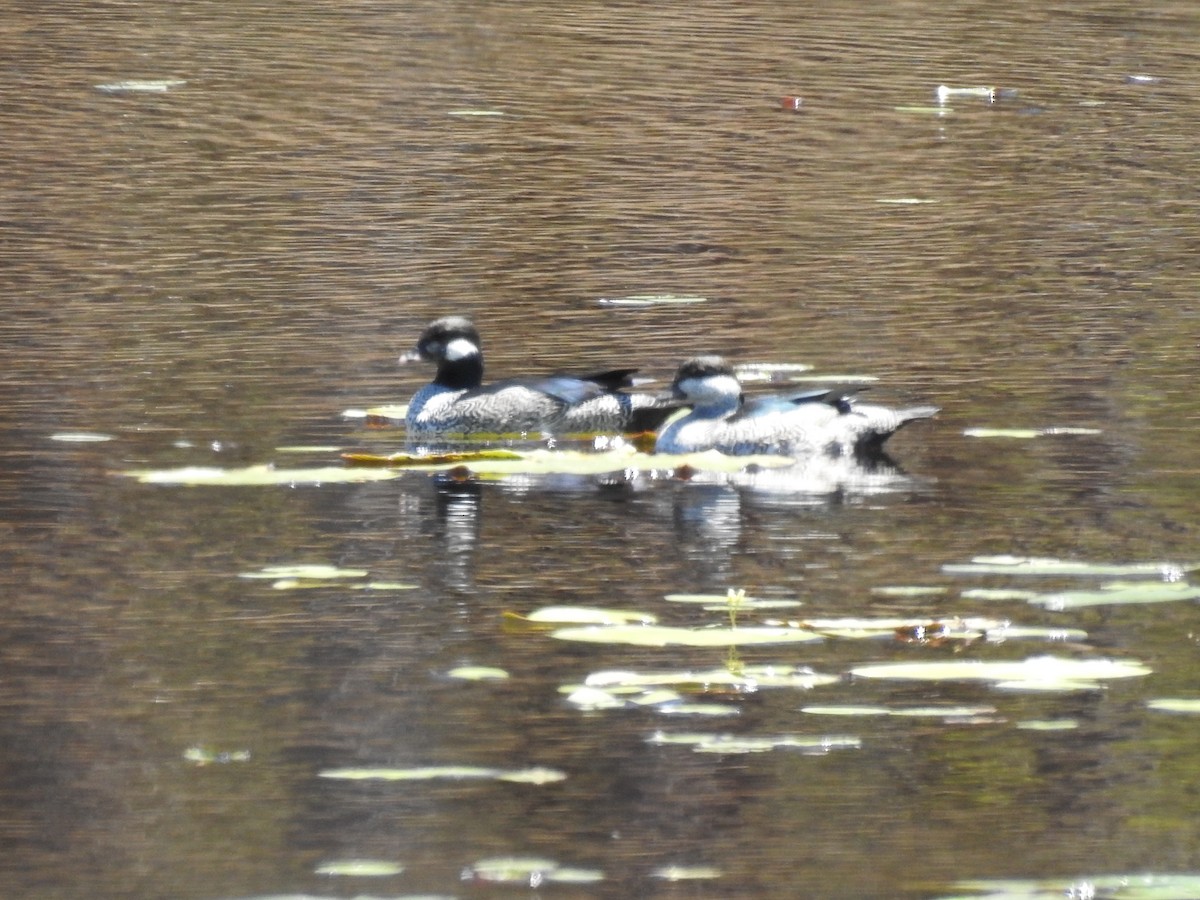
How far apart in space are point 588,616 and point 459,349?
12.6ft

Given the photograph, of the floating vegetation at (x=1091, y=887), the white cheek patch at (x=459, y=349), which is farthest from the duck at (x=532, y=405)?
the floating vegetation at (x=1091, y=887)

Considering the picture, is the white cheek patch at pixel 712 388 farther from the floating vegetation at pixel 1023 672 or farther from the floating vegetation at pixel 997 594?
the floating vegetation at pixel 1023 672

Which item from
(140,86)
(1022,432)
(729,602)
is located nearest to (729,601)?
(729,602)

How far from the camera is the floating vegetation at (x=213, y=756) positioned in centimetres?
577

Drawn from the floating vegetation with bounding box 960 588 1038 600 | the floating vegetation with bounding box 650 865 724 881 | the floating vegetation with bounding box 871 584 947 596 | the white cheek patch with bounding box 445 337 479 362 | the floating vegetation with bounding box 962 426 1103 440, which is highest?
the floating vegetation with bounding box 650 865 724 881

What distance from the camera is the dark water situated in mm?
5418

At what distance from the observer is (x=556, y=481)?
29.9 ft

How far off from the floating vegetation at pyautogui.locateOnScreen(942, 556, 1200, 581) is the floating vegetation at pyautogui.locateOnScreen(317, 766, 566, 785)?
213 cm

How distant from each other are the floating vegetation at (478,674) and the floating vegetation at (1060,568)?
1581 mm

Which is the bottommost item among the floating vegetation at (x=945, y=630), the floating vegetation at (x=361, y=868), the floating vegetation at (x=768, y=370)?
the floating vegetation at (x=768, y=370)

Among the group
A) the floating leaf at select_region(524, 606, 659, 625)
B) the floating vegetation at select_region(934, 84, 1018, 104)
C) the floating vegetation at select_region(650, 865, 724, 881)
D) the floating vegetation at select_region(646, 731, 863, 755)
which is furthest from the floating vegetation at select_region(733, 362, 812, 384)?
the floating vegetation at select_region(934, 84, 1018, 104)

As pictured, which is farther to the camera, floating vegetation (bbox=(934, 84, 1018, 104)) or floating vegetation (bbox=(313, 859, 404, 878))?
floating vegetation (bbox=(934, 84, 1018, 104))

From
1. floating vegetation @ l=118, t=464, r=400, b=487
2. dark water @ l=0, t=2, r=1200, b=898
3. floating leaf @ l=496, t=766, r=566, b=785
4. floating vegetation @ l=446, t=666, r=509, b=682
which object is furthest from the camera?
floating vegetation @ l=118, t=464, r=400, b=487

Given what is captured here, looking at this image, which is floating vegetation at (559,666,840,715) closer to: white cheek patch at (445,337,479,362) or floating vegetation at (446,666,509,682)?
floating vegetation at (446,666,509,682)
